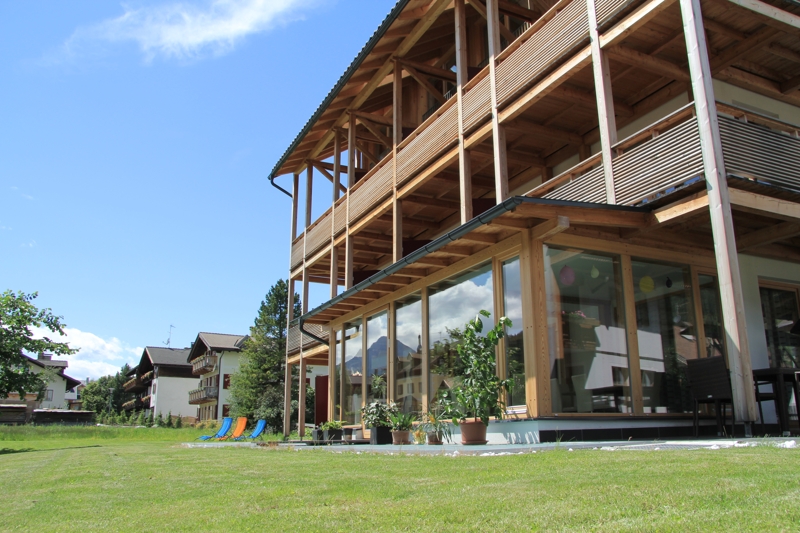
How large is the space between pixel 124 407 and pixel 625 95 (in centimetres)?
9178

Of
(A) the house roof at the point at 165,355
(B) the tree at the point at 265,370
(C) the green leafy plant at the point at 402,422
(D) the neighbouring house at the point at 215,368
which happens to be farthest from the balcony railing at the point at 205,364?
(C) the green leafy plant at the point at 402,422

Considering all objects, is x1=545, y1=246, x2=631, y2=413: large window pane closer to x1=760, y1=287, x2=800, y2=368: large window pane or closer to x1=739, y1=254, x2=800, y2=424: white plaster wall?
x1=739, y1=254, x2=800, y2=424: white plaster wall

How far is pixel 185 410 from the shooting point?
244 ft

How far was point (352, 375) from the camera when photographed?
15828mm

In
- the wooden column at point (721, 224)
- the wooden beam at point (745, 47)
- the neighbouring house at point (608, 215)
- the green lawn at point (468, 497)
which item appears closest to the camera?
the green lawn at point (468, 497)

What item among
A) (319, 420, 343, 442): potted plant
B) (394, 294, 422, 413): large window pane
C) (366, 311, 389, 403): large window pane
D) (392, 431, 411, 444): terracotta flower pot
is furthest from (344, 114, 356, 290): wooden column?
(392, 431, 411, 444): terracotta flower pot

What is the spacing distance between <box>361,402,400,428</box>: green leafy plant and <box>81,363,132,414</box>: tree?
271 feet

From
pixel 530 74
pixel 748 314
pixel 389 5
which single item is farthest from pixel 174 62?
pixel 748 314

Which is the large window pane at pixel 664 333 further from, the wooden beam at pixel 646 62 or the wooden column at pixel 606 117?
the wooden beam at pixel 646 62

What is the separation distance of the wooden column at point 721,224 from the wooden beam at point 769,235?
Answer: 10.1ft

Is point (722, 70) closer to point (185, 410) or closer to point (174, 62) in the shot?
point (174, 62)

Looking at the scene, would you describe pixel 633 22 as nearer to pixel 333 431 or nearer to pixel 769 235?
pixel 769 235

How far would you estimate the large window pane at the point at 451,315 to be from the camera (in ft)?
35.3

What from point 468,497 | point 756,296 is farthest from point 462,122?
point 468,497
